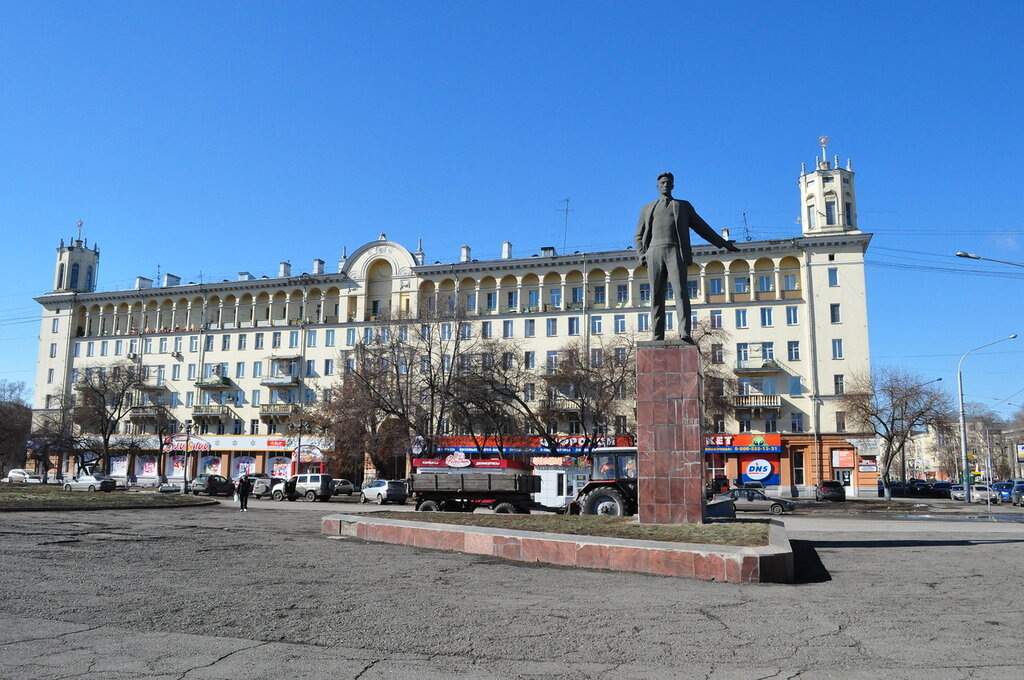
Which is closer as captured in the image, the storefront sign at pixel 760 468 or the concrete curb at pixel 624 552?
the concrete curb at pixel 624 552

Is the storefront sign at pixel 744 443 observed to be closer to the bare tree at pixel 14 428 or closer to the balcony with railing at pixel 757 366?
the balcony with railing at pixel 757 366

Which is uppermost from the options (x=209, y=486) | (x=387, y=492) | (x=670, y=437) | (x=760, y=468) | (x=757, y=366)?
(x=757, y=366)

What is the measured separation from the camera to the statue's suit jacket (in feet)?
54.2

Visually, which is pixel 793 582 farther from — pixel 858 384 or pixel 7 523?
pixel 858 384

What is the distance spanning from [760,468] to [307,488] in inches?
1246

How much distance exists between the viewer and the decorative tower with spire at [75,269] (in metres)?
81.2

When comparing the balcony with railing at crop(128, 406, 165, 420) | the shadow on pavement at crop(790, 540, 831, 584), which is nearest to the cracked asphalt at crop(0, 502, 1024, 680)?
the shadow on pavement at crop(790, 540, 831, 584)

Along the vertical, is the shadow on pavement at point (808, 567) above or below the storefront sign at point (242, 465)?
below

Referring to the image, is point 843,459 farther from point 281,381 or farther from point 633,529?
point 633,529

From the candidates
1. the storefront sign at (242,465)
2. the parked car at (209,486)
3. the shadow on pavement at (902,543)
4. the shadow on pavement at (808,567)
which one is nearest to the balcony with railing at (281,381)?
the storefront sign at (242,465)

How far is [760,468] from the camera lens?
56.2 meters

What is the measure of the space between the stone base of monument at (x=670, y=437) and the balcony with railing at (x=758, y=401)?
4284cm

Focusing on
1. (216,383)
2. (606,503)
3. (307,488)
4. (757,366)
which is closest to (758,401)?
(757,366)

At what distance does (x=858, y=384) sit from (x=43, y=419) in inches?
2845
